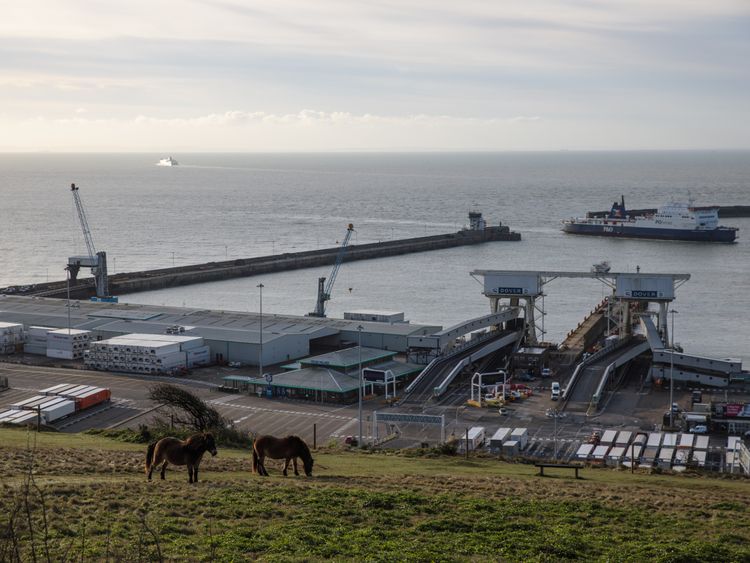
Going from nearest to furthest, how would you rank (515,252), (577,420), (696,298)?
(577,420)
(696,298)
(515,252)

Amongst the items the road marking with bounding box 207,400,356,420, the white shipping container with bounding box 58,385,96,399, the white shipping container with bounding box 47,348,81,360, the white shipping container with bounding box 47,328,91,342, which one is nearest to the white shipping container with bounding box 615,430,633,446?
the road marking with bounding box 207,400,356,420

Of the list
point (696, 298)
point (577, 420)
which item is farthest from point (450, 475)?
point (696, 298)

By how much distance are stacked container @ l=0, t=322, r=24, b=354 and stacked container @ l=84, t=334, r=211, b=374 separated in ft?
19.3

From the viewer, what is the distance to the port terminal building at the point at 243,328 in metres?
45.9

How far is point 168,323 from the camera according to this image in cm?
5038

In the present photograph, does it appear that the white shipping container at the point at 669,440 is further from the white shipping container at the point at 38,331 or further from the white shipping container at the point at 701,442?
the white shipping container at the point at 38,331

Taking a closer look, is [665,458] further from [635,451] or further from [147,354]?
[147,354]

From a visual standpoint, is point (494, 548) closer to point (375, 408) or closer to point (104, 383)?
point (375, 408)

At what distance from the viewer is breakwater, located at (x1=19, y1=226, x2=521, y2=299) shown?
242 feet

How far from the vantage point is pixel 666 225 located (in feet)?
377

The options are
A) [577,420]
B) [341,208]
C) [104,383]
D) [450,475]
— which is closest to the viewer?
[450,475]

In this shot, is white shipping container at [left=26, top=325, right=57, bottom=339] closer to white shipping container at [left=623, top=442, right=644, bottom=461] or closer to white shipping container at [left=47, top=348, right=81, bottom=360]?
white shipping container at [left=47, top=348, right=81, bottom=360]

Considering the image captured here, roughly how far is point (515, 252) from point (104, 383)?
6503cm

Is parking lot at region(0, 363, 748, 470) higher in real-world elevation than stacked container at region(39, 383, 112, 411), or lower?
lower
